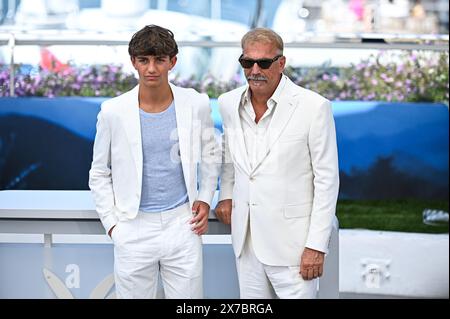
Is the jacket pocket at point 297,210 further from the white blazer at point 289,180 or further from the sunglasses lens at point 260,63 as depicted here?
the sunglasses lens at point 260,63

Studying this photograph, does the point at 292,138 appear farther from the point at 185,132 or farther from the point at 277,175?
the point at 185,132

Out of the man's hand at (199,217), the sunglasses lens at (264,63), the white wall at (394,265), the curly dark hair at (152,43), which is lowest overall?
the white wall at (394,265)

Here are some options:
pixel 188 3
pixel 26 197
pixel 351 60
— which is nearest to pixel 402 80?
pixel 351 60

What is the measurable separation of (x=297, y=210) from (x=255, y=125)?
0.28 meters

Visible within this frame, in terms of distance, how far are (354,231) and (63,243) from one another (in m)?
3.13

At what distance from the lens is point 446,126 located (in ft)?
20.2

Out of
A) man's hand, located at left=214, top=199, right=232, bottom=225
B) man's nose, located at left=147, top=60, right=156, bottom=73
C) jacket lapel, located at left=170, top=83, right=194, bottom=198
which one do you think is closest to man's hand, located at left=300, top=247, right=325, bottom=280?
man's hand, located at left=214, top=199, right=232, bottom=225

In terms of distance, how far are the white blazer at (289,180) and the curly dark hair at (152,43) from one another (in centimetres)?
27

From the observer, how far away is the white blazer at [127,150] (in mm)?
2570

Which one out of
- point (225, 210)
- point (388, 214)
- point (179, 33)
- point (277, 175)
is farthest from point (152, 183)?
point (388, 214)

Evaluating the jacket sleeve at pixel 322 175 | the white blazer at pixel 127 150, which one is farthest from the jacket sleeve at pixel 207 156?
the jacket sleeve at pixel 322 175

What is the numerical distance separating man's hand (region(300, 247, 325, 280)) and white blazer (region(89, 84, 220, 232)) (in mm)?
341

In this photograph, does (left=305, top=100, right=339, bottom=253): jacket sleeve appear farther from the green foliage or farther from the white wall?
the green foliage
